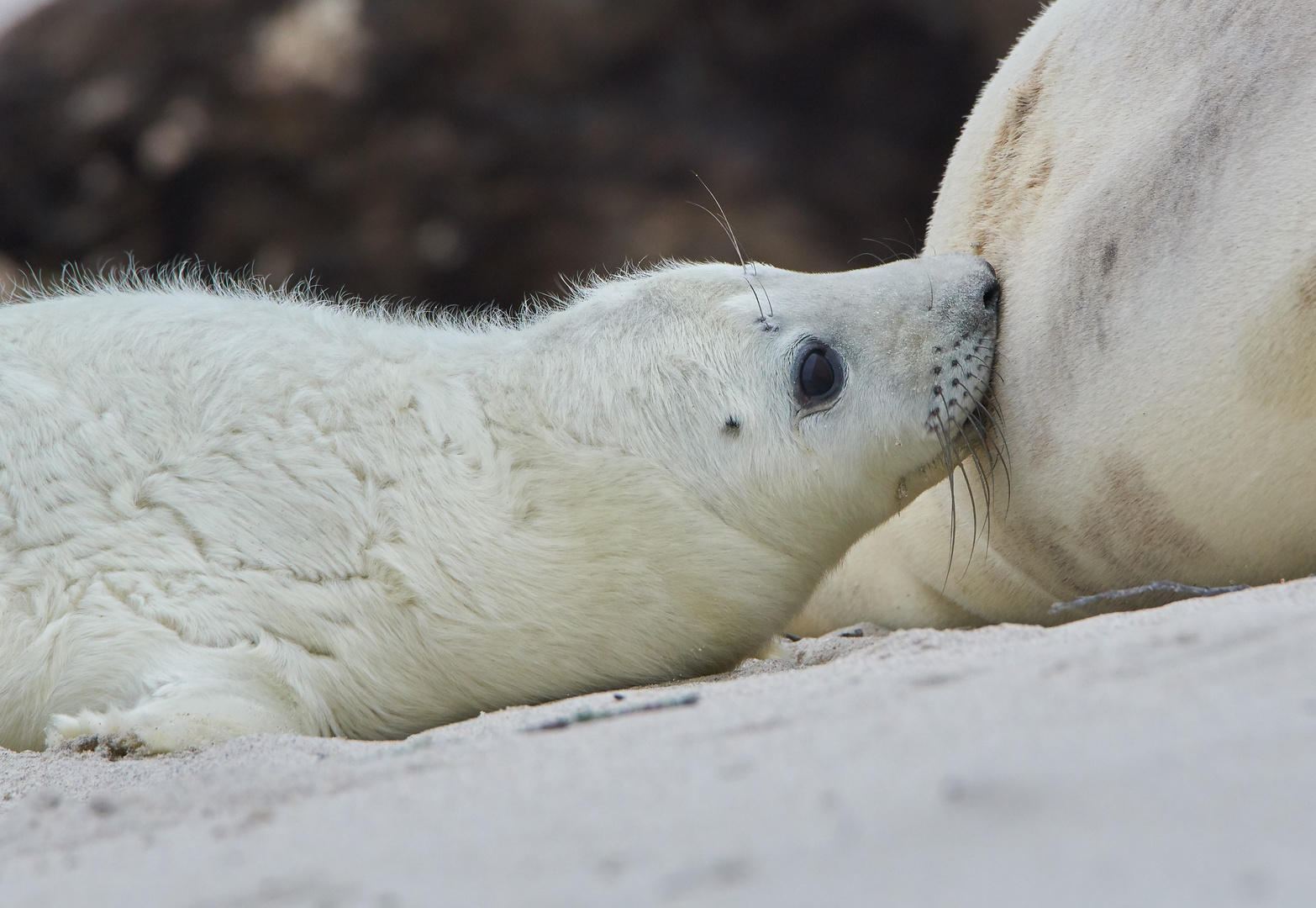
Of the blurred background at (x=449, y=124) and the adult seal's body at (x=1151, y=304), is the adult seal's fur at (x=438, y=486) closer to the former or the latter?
the adult seal's body at (x=1151, y=304)

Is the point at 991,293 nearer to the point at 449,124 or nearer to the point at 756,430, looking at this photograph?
the point at 756,430

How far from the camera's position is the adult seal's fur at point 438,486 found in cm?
203

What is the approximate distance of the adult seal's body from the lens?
1800 mm

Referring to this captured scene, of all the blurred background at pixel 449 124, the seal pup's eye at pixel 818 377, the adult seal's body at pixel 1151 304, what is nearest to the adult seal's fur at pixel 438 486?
the seal pup's eye at pixel 818 377

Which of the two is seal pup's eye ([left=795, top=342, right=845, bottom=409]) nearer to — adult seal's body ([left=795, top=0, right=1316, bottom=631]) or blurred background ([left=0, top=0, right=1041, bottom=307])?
adult seal's body ([left=795, top=0, right=1316, bottom=631])

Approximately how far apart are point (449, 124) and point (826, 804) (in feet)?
19.2

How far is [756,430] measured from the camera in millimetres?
2293

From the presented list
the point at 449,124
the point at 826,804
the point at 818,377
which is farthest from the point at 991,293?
the point at 449,124

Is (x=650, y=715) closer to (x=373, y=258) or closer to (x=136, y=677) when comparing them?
(x=136, y=677)

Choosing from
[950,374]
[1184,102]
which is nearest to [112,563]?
[950,374]

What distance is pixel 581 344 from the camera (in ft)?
7.99

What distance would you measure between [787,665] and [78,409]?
1.31 m

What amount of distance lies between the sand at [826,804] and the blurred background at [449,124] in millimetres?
5103

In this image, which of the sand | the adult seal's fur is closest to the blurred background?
the adult seal's fur
